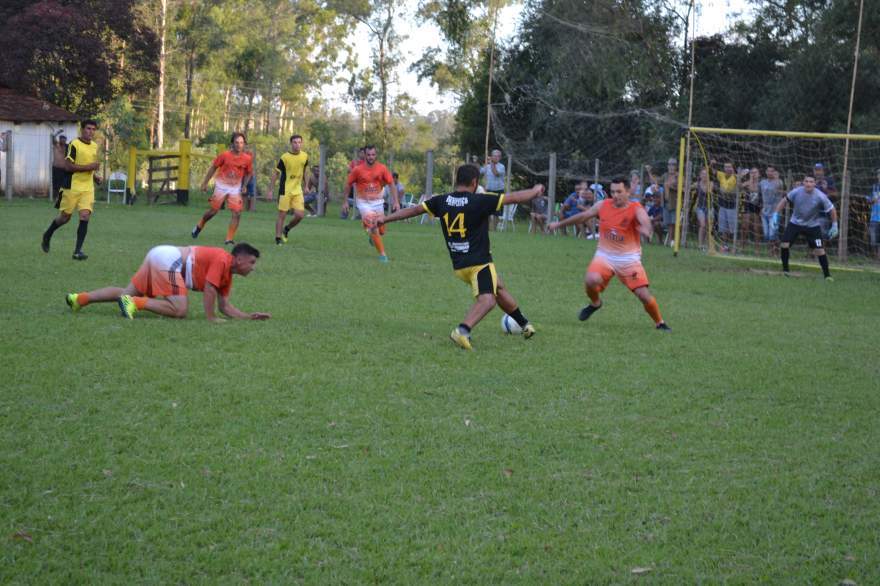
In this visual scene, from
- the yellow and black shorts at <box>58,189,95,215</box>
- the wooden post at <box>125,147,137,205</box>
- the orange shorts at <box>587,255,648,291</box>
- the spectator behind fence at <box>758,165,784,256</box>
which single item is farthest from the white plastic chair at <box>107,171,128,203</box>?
the orange shorts at <box>587,255,648,291</box>

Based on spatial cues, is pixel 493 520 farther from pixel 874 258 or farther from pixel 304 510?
pixel 874 258

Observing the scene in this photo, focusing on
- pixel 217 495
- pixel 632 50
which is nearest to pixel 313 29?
pixel 632 50

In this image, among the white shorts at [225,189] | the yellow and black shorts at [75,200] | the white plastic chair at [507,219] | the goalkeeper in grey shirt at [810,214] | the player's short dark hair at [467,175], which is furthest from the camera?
the white plastic chair at [507,219]

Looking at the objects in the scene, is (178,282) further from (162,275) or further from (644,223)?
(644,223)

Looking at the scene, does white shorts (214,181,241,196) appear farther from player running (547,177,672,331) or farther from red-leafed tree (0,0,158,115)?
red-leafed tree (0,0,158,115)

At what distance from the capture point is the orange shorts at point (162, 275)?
9867 mm

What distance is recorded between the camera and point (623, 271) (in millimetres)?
11461

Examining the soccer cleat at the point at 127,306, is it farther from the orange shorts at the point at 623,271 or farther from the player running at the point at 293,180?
the player running at the point at 293,180

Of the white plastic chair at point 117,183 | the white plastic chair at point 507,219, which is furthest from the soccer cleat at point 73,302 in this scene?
the white plastic chair at point 117,183

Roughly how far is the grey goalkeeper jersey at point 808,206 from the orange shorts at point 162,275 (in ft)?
37.6

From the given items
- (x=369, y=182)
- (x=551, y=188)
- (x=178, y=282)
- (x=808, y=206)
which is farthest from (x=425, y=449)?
(x=551, y=188)

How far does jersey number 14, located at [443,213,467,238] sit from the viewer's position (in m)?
9.78

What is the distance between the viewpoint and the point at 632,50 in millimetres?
33719

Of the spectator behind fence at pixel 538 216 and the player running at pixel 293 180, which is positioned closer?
the player running at pixel 293 180
